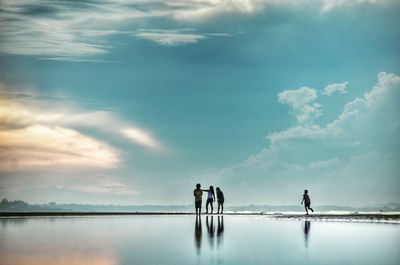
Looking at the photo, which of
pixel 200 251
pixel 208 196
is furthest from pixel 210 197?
pixel 200 251

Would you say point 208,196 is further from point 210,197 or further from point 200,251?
point 200,251

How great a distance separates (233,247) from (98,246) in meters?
4.20

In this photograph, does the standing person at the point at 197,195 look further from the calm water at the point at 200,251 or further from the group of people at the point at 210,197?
the calm water at the point at 200,251

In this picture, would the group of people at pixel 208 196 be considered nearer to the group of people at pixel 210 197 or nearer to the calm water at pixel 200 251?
the group of people at pixel 210 197

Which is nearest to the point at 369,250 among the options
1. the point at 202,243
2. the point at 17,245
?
the point at 202,243

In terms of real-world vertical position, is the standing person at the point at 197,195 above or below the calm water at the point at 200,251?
above

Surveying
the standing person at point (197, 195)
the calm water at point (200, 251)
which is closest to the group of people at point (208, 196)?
the standing person at point (197, 195)

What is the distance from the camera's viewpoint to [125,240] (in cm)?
2161

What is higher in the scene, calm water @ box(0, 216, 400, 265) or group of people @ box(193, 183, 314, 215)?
group of people @ box(193, 183, 314, 215)

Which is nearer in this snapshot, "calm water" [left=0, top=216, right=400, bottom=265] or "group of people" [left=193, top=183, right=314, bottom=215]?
"calm water" [left=0, top=216, right=400, bottom=265]

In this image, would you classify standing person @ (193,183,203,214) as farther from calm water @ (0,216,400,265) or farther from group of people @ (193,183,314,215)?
calm water @ (0,216,400,265)

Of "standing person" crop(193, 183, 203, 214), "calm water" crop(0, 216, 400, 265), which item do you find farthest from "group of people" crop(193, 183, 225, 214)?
"calm water" crop(0, 216, 400, 265)

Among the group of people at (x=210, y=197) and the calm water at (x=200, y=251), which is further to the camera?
the group of people at (x=210, y=197)

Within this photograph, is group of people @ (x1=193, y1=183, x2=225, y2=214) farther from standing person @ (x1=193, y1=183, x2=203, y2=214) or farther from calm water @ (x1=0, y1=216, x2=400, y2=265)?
calm water @ (x1=0, y1=216, x2=400, y2=265)
